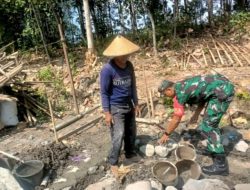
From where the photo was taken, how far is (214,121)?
500cm

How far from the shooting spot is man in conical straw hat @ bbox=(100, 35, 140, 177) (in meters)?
4.77

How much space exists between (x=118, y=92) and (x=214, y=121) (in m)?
1.40

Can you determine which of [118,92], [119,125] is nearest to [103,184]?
[119,125]

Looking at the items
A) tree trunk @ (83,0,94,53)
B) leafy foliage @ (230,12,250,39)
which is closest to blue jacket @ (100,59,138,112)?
tree trunk @ (83,0,94,53)

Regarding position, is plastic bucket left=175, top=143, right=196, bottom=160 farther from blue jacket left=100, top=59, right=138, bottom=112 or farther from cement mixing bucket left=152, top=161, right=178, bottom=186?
blue jacket left=100, top=59, right=138, bottom=112

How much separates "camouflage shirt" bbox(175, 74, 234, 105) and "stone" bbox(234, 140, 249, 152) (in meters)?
1.23

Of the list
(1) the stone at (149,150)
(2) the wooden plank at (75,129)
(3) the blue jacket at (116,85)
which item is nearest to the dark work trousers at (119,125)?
(3) the blue jacket at (116,85)

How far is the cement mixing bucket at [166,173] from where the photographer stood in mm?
4586

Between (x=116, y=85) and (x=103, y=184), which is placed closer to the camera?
(x=116, y=85)

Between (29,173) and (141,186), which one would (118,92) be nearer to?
(141,186)

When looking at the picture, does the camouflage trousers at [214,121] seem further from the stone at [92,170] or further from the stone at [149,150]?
the stone at [92,170]

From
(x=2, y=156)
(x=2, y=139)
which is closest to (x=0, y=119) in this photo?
(x=2, y=139)

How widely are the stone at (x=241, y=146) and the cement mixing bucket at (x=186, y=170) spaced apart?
3.84ft

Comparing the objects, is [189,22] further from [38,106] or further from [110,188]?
[110,188]
